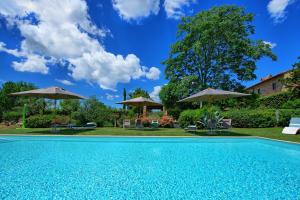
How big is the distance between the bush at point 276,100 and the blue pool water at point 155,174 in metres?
16.6

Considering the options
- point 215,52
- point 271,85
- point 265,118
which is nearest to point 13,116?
point 265,118

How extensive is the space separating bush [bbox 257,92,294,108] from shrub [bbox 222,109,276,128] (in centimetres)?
808

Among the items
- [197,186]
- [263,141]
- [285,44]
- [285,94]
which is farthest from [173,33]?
[197,186]

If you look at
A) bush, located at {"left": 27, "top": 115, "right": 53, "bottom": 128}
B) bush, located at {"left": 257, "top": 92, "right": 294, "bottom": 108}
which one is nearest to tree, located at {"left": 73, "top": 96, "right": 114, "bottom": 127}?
bush, located at {"left": 27, "top": 115, "right": 53, "bottom": 128}

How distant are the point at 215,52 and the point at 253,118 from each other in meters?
13.2

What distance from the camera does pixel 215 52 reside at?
25828mm

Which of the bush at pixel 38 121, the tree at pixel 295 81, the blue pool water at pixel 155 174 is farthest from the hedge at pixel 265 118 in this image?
the bush at pixel 38 121

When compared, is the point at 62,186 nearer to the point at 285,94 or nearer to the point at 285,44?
the point at 285,94

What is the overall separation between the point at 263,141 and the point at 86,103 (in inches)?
564

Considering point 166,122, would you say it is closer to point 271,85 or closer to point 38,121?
point 38,121

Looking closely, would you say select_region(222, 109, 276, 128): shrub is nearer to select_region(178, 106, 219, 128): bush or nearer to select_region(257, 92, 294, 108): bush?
select_region(178, 106, 219, 128): bush

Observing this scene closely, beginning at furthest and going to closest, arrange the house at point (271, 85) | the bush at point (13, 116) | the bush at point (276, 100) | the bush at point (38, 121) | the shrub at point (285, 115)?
the house at point (271, 85)
the bush at point (276, 100)
the bush at point (13, 116)
the bush at point (38, 121)
the shrub at point (285, 115)

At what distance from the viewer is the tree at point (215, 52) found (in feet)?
78.7

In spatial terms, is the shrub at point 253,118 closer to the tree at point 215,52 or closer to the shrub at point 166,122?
the shrub at point 166,122
